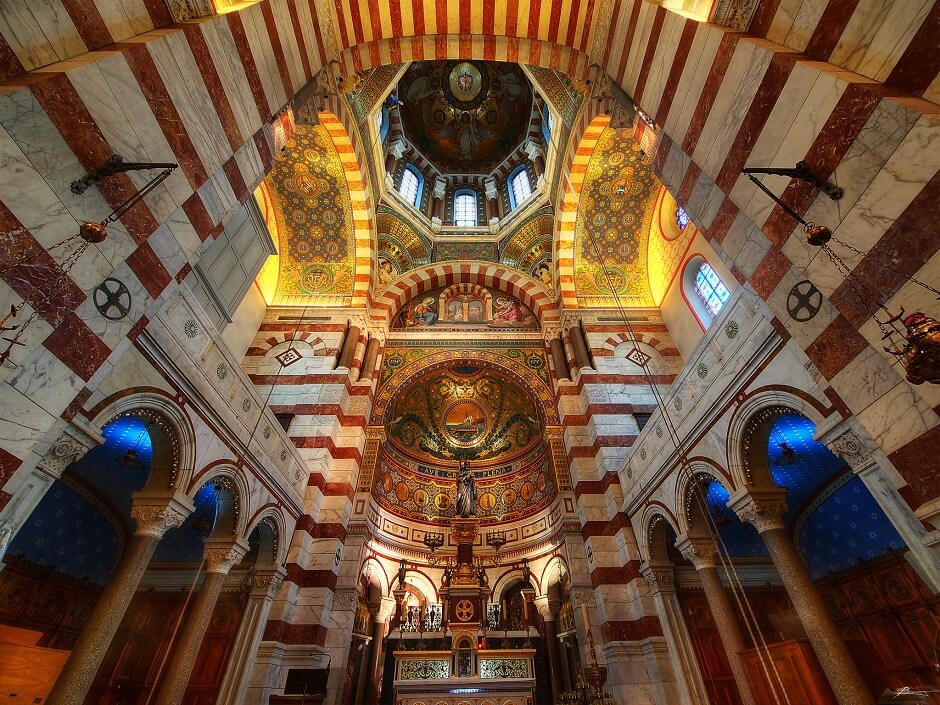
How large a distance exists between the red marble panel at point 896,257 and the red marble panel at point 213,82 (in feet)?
23.0

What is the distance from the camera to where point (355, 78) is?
858 cm

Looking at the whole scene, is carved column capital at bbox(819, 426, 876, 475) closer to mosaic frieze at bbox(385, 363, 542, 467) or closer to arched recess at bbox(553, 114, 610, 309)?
arched recess at bbox(553, 114, 610, 309)

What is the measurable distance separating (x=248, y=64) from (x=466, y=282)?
1133cm

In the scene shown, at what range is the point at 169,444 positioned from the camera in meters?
5.98

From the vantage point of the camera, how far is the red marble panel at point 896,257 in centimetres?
314

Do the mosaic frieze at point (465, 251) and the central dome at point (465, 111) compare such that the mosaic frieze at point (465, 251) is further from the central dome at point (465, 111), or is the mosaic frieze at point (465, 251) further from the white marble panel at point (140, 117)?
the white marble panel at point (140, 117)

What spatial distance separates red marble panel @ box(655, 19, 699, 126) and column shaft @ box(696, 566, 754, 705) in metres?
7.22

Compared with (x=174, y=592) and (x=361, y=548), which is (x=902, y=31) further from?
(x=174, y=592)

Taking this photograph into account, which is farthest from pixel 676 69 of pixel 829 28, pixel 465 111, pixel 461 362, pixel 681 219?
pixel 465 111

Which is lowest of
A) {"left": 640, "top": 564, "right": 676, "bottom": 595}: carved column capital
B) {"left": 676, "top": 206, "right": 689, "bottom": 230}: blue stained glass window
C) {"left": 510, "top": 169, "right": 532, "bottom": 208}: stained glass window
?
{"left": 640, "top": 564, "right": 676, "bottom": 595}: carved column capital

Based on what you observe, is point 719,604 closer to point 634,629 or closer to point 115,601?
point 634,629

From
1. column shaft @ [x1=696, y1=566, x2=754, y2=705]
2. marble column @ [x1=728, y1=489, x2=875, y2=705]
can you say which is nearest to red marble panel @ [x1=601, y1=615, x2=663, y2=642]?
column shaft @ [x1=696, y1=566, x2=754, y2=705]

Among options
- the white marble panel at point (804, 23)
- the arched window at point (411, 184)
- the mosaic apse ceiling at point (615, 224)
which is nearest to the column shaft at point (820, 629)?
the white marble panel at point (804, 23)

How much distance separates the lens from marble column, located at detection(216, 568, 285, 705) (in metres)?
7.14
